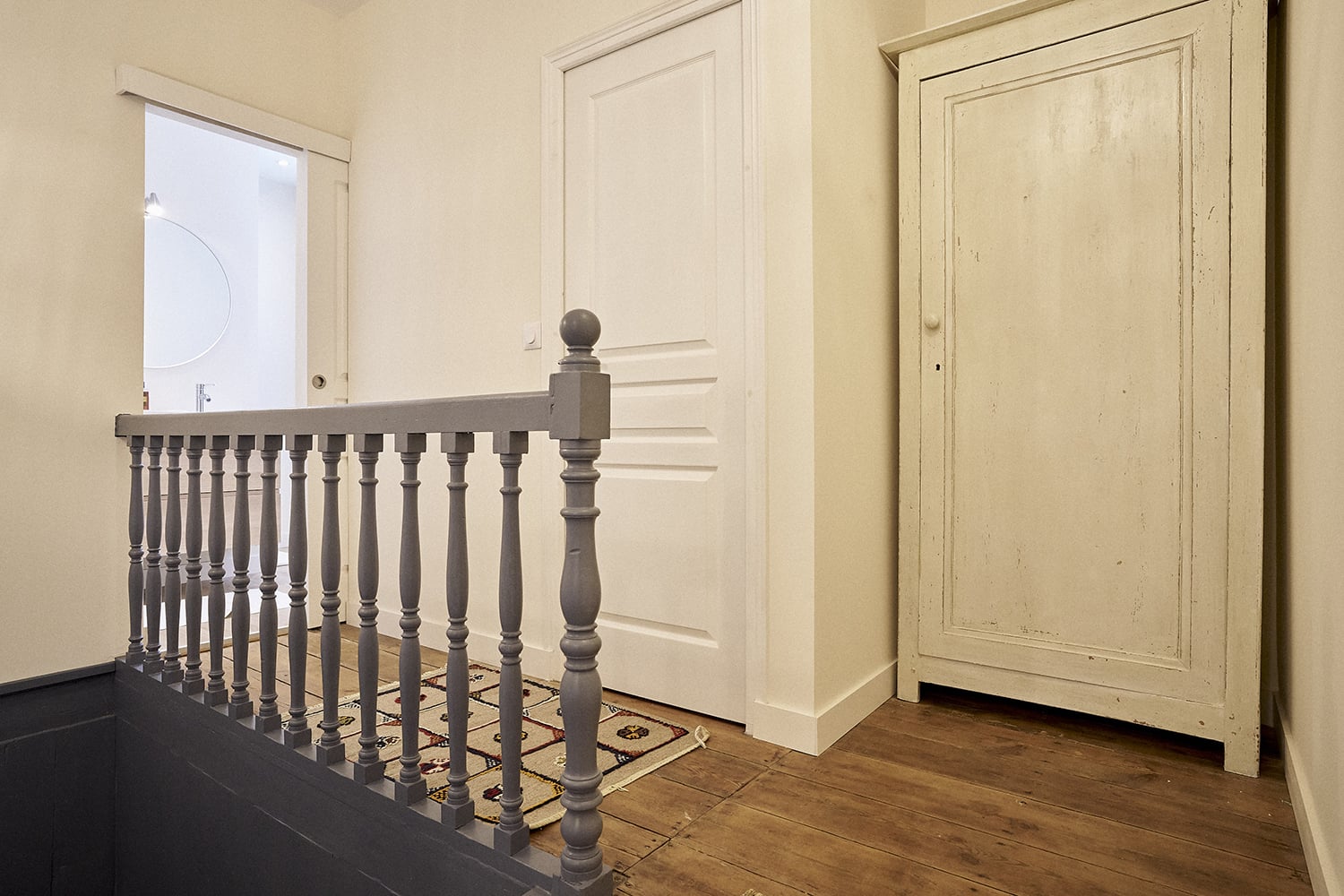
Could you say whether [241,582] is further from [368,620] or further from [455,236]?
[455,236]

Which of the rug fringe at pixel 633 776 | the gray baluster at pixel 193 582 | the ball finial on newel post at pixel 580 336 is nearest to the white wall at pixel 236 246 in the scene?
the gray baluster at pixel 193 582

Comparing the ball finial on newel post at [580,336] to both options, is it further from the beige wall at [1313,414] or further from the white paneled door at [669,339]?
the beige wall at [1313,414]

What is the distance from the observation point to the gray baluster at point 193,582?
6.69 ft

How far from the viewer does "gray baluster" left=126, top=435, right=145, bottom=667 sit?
233cm

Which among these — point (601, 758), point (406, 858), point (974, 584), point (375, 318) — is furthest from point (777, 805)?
point (375, 318)

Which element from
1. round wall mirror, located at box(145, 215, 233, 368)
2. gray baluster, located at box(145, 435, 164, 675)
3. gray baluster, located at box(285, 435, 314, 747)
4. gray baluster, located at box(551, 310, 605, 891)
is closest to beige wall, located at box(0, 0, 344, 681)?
gray baluster, located at box(145, 435, 164, 675)

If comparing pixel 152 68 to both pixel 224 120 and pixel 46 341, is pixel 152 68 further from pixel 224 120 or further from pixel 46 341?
pixel 46 341

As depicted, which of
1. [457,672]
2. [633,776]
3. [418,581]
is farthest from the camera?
[633,776]

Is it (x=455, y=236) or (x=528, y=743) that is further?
(x=455, y=236)

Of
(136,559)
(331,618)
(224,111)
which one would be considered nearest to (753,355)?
(331,618)

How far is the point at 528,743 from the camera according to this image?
1938 millimetres

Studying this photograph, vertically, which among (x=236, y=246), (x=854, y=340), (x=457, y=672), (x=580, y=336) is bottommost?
(x=457, y=672)

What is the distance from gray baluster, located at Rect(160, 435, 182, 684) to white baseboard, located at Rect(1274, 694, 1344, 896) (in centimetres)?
262

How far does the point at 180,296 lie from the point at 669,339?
367 centimetres
